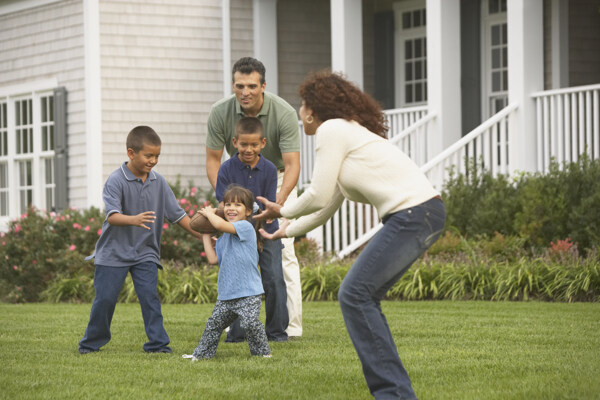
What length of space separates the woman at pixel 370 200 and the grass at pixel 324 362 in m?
0.42

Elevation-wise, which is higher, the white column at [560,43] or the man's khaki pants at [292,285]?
the white column at [560,43]

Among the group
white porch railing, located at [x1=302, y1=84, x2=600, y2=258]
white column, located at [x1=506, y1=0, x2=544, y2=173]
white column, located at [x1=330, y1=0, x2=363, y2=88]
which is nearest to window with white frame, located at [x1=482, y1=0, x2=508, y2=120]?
white porch railing, located at [x1=302, y1=84, x2=600, y2=258]

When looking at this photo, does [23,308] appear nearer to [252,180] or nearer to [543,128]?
[252,180]

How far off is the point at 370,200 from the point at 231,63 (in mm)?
11464

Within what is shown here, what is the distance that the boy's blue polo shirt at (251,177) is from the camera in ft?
22.0

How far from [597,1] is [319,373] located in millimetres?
11021

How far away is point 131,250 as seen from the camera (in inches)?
254

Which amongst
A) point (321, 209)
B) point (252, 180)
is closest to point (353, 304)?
point (321, 209)

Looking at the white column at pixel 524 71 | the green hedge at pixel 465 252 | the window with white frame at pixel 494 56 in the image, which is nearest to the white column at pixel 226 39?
the green hedge at pixel 465 252

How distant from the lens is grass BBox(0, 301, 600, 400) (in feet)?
16.3

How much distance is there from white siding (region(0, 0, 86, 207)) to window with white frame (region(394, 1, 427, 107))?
17.1 feet

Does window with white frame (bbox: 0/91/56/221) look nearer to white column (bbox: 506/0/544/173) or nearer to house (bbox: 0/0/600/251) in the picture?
house (bbox: 0/0/600/251)

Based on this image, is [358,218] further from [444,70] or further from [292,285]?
[292,285]

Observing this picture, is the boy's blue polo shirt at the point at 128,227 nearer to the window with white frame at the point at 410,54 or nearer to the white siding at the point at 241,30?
the white siding at the point at 241,30
